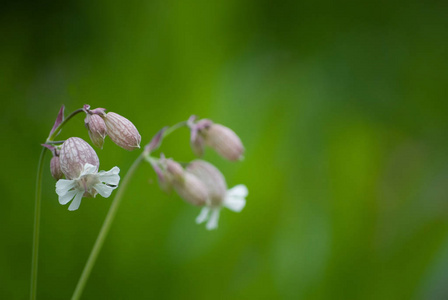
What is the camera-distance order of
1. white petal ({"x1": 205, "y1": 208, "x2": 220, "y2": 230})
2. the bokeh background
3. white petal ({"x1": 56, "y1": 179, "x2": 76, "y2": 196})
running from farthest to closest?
1. the bokeh background
2. white petal ({"x1": 205, "y1": 208, "x2": 220, "y2": 230})
3. white petal ({"x1": 56, "y1": 179, "x2": 76, "y2": 196})

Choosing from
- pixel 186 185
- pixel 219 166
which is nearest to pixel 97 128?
pixel 186 185

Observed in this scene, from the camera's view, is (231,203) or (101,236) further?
(231,203)

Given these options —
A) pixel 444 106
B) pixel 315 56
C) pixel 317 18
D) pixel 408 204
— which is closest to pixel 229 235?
pixel 408 204

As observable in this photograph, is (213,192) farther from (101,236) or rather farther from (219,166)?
(219,166)

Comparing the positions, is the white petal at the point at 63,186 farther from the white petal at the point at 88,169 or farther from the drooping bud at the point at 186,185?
the drooping bud at the point at 186,185

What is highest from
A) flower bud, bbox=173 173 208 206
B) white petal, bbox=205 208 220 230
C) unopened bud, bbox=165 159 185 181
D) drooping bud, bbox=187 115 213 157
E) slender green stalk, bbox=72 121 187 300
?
drooping bud, bbox=187 115 213 157

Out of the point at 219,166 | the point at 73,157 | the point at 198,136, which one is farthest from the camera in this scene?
the point at 219,166

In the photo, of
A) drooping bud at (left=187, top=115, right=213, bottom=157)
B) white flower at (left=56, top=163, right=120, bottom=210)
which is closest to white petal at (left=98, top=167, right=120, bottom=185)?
white flower at (left=56, top=163, right=120, bottom=210)

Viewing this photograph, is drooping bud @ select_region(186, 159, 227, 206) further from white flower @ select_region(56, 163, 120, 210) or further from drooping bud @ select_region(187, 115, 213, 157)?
white flower @ select_region(56, 163, 120, 210)

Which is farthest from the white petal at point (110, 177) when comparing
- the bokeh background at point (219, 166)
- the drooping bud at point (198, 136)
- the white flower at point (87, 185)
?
the bokeh background at point (219, 166)
